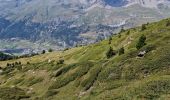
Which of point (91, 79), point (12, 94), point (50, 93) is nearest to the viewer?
point (91, 79)

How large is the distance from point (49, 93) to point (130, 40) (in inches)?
2059

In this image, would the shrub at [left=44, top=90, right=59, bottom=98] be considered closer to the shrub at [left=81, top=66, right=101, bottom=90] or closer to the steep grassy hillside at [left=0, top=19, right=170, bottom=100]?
the steep grassy hillside at [left=0, top=19, right=170, bottom=100]

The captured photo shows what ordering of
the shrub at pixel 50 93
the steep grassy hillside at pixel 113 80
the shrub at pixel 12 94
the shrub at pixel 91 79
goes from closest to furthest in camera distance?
1. the steep grassy hillside at pixel 113 80
2. the shrub at pixel 91 79
3. the shrub at pixel 50 93
4. the shrub at pixel 12 94

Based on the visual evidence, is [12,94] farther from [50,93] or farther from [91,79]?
[91,79]

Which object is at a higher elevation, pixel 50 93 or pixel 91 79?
pixel 91 79

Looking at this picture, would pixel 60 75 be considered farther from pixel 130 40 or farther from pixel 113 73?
pixel 130 40

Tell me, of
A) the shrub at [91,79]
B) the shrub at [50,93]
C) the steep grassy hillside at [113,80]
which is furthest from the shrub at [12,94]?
the shrub at [91,79]

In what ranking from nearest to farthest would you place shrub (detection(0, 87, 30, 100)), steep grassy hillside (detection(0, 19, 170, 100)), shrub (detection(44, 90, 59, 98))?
steep grassy hillside (detection(0, 19, 170, 100))
shrub (detection(44, 90, 59, 98))
shrub (detection(0, 87, 30, 100))

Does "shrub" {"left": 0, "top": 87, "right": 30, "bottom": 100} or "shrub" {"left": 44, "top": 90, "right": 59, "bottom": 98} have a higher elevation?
"shrub" {"left": 44, "top": 90, "right": 59, "bottom": 98}

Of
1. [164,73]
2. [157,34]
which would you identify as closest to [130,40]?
[157,34]

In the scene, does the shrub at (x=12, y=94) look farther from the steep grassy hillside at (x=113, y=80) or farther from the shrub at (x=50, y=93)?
the shrub at (x=50, y=93)

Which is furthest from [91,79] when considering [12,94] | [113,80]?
A: [12,94]

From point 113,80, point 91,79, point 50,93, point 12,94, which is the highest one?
point 113,80

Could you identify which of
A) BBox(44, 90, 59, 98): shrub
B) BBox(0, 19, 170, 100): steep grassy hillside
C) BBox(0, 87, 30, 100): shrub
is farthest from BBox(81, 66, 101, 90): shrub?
BBox(0, 87, 30, 100): shrub
